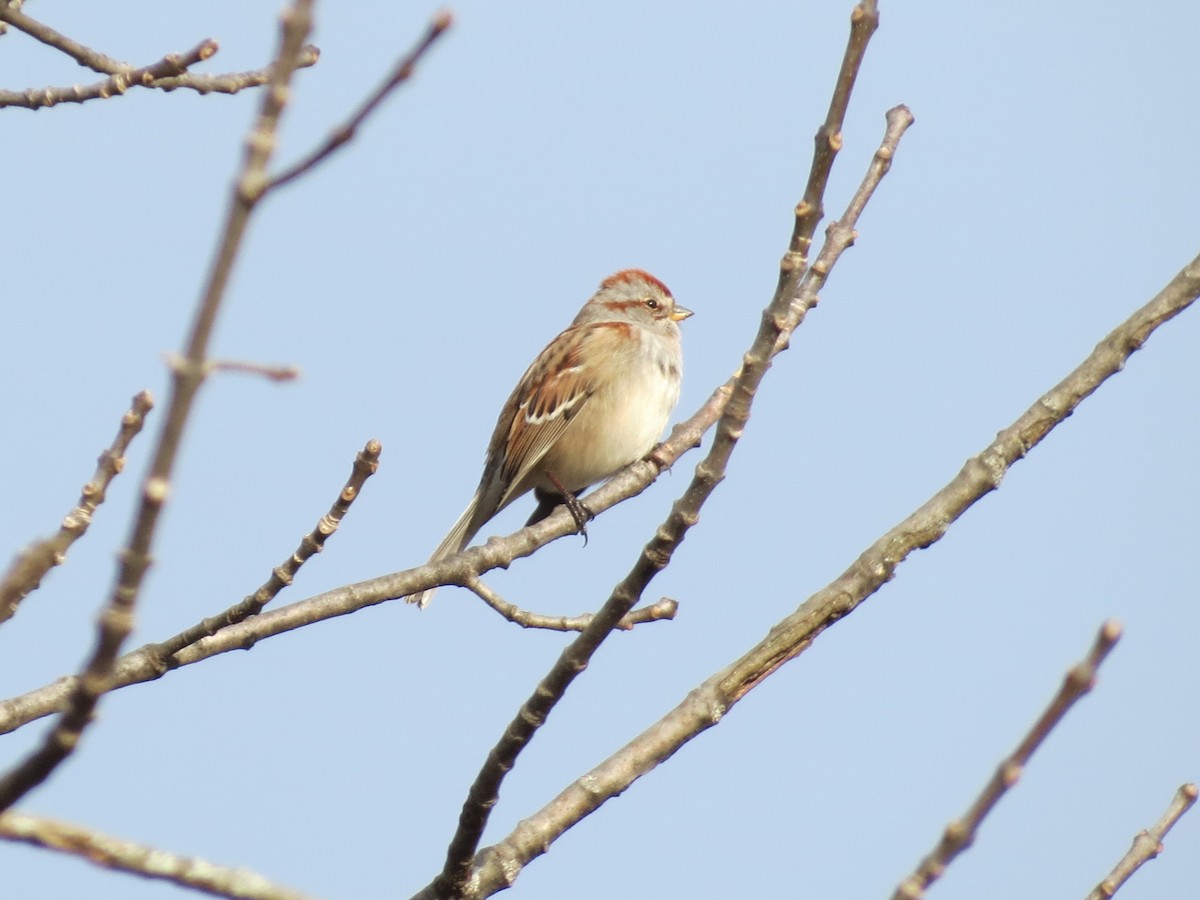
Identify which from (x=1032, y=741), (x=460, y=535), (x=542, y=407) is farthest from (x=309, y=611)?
(x=542, y=407)

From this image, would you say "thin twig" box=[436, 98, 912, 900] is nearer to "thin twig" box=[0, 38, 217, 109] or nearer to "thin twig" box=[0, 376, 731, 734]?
"thin twig" box=[0, 376, 731, 734]

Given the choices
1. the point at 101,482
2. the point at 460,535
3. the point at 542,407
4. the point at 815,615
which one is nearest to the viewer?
the point at 101,482

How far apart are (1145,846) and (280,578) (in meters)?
2.23

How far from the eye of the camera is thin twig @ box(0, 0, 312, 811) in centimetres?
137

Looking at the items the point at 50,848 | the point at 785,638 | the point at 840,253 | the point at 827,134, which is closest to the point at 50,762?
the point at 50,848

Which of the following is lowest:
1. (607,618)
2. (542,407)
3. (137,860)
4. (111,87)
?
(137,860)

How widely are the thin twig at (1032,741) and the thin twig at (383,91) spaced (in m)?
0.90

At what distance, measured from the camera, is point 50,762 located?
5.24ft

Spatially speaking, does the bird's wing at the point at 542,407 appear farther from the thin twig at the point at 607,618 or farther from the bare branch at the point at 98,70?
the thin twig at the point at 607,618

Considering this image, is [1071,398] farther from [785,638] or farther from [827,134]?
[827,134]

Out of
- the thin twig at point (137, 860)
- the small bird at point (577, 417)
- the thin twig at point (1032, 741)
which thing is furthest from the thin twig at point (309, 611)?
the small bird at point (577, 417)

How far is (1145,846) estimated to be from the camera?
318cm

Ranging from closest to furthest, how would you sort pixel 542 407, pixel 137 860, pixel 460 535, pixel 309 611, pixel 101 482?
1. pixel 137 860
2. pixel 101 482
3. pixel 309 611
4. pixel 460 535
5. pixel 542 407

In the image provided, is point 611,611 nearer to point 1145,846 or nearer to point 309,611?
point 1145,846
